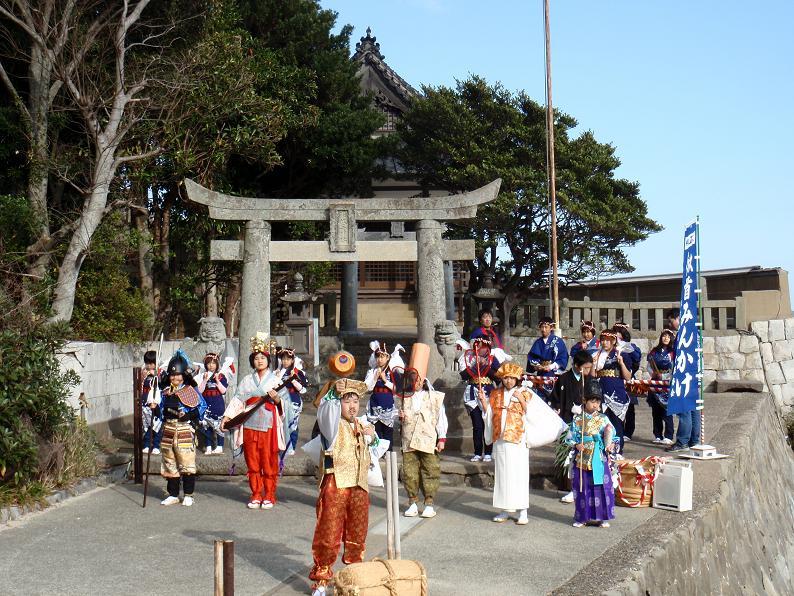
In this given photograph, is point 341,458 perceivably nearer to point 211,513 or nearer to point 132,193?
point 211,513

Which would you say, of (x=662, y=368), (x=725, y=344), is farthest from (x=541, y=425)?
(x=725, y=344)

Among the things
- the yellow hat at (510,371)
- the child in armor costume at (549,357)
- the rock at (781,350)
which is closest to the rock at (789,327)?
the rock at (781,350)

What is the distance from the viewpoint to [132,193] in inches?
643

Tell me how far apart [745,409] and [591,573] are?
11177 mm

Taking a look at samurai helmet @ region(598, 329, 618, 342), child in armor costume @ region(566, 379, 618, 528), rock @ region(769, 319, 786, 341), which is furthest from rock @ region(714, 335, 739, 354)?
child in armor costume @ region(566, 379, 618, 528)

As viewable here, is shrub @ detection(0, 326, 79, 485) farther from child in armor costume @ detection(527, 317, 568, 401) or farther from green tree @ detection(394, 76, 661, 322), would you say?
green tree @ detection(394, 76, 661, 322)

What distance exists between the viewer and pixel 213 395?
12.2 meters

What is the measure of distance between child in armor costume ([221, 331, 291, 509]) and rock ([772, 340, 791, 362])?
18000mm

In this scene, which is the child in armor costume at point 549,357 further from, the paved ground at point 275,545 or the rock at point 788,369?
the rock at point 788,369

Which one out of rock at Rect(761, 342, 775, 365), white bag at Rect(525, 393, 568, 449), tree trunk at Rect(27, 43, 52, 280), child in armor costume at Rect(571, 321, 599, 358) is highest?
tree trunk at Rect(27, 43, 52, 280)

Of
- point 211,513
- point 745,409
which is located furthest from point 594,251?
point 211,513

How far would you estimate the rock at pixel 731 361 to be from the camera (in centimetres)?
2234

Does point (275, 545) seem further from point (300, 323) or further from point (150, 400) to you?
point (300, 323)

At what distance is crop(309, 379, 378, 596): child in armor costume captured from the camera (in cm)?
634
